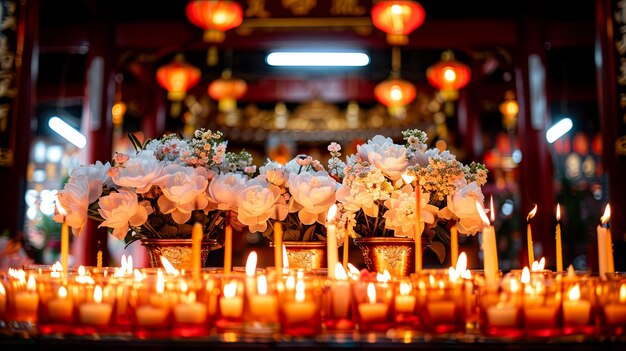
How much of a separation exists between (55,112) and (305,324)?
29.2 feet

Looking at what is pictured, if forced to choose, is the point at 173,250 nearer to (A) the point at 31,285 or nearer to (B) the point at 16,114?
(A) the point at 31,285

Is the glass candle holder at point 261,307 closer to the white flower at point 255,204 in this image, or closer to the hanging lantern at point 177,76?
the white flower at point 255,204

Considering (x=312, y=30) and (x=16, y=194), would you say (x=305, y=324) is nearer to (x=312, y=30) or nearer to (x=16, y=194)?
(x=16, y=194)

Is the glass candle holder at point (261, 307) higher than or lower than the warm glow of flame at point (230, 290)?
lower

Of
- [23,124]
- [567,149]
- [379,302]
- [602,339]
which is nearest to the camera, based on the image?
[602,339]

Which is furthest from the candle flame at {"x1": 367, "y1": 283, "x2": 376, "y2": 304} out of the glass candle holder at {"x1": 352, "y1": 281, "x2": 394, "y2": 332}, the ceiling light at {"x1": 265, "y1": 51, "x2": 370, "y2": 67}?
the ceiling light at {"x1": 265, "y1": 51, "x2": 370, "y2": 67}

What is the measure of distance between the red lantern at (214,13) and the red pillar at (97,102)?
1.47 m

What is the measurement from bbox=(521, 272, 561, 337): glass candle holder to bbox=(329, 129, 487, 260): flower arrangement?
54 centimetres

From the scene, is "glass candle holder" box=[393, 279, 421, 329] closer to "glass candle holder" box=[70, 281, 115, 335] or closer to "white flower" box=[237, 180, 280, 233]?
"glass candle holder" box=[70, 281, 115, 335]

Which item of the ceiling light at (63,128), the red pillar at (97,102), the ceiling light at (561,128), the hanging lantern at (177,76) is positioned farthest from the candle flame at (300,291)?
the ceiling light at (63,128)

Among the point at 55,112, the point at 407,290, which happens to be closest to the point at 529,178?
the point at 407,290

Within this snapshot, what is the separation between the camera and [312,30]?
6.11 m

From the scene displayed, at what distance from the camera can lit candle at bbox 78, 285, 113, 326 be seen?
1140 mm

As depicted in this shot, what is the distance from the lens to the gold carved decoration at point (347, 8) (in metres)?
5.88
